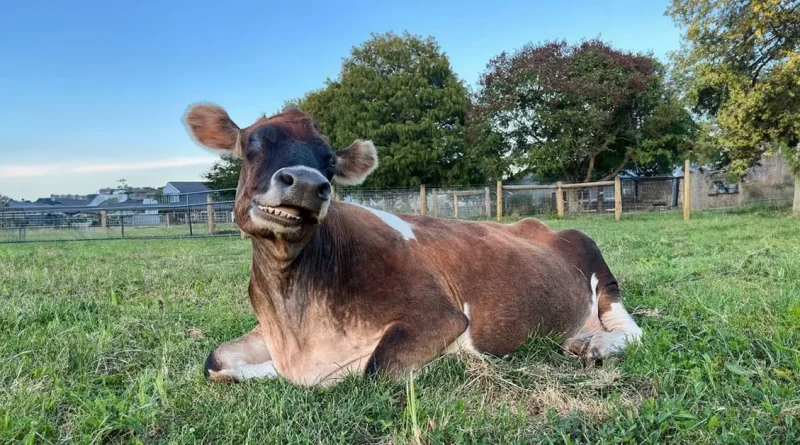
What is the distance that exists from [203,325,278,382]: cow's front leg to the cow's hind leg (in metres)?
1.95

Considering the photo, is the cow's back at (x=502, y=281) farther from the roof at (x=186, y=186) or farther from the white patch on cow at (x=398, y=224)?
the roof at (x=186, y=186)

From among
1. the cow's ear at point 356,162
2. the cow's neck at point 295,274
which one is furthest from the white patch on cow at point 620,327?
the cow's ear at point 356,162

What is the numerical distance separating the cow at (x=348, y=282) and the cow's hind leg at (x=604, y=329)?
0.02 metres

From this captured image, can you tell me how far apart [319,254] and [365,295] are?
0.35 m

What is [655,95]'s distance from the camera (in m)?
28.9

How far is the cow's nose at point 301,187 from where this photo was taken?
255 centimetres

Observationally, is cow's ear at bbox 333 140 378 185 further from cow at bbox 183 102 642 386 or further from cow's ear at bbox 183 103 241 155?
cow's ear at bbox 183 103 241 155

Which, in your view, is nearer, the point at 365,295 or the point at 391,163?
the point at 365,295

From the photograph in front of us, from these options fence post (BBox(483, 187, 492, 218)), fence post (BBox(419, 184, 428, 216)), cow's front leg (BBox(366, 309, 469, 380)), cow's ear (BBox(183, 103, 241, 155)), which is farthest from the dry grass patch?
fence post (BBox(483, 187, 492, 218))

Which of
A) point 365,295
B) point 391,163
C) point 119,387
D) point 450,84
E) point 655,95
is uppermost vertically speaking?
point 450,84

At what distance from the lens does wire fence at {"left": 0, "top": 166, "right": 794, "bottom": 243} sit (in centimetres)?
1838

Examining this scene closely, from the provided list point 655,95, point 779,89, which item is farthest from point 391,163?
point 779,89

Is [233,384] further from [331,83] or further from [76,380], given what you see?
[331,83]

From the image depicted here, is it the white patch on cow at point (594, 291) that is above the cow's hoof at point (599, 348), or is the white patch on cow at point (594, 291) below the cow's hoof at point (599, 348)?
above
